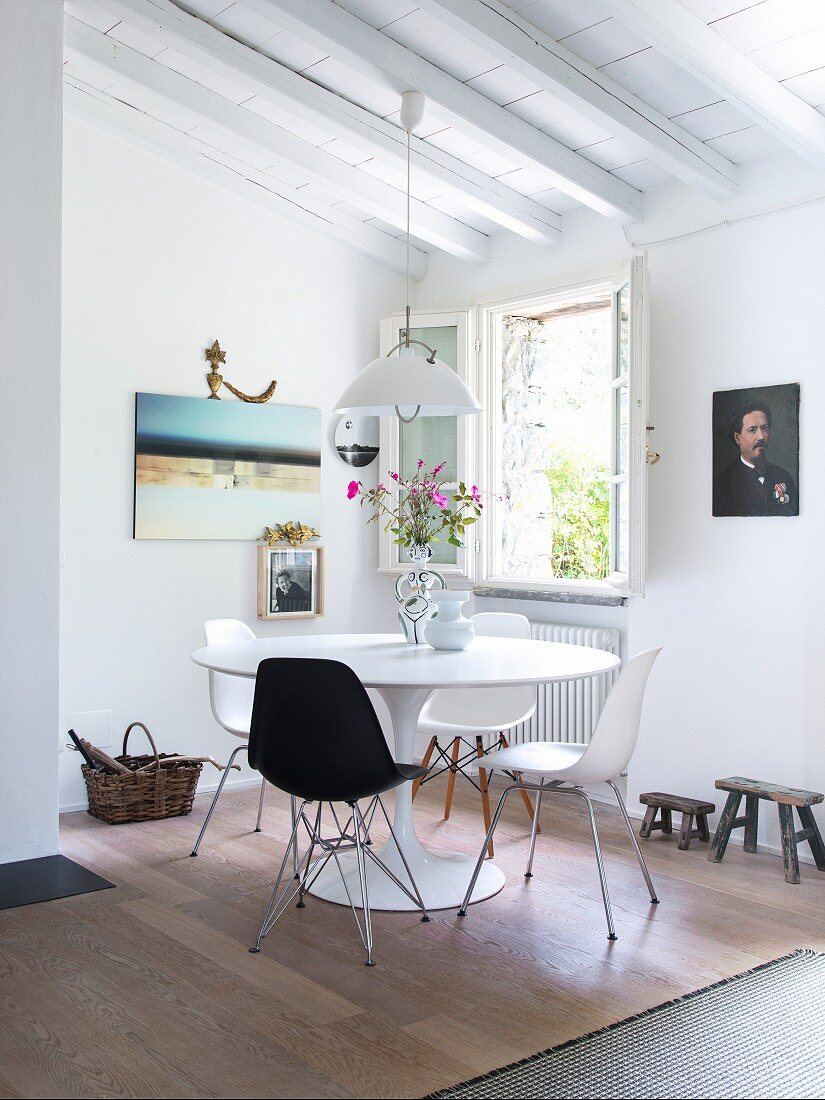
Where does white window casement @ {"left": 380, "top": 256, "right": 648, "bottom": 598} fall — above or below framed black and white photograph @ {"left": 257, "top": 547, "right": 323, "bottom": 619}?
above

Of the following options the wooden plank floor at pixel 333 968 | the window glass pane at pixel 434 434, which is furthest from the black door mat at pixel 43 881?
the window glass pane at pixel 434 434

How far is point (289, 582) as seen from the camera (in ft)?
17.0

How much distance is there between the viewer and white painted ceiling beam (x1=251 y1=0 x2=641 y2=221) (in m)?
3.52

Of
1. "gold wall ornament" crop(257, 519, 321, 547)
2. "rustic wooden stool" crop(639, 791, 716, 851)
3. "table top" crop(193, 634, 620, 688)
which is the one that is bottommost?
"rustic wooden stool" crop(639, 791, 716, 851)

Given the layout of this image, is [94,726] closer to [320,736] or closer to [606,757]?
[320,736]

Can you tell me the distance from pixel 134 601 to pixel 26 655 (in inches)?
37.3

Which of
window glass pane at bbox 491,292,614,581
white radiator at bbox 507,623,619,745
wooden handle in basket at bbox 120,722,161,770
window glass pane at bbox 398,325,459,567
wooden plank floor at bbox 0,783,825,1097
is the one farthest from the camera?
window glass pane at bbox 491,292,614,581

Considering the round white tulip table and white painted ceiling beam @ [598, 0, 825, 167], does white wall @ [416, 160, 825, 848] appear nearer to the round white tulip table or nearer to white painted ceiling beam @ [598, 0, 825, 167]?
white painted ceiling beam @ [598, 0, 825, 167]

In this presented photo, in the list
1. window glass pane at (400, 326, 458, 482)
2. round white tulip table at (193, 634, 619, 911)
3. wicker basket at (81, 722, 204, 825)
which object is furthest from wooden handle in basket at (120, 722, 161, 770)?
window glass pane at (400, 326, 458, 482)

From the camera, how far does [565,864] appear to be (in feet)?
12.4

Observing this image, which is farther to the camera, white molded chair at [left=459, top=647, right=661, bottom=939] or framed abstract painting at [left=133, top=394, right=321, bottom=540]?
framed abstract painting at [left=133, top=394, right=321, bottom=540]

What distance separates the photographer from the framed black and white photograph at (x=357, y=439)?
17.7 feet

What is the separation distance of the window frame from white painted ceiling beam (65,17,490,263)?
397 millimetres

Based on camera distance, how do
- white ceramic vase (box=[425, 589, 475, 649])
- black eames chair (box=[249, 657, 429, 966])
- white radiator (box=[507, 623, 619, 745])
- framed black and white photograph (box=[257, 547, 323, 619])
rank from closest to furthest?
black eames chair (box=[249, 657, 429, 966]) → white ceramic vase (box=[425, 589, 475, 649]) → white radiator (box=[507, 623, 619, 745]) → framed black and white photograph (box=[257, 547, 323, 619])
